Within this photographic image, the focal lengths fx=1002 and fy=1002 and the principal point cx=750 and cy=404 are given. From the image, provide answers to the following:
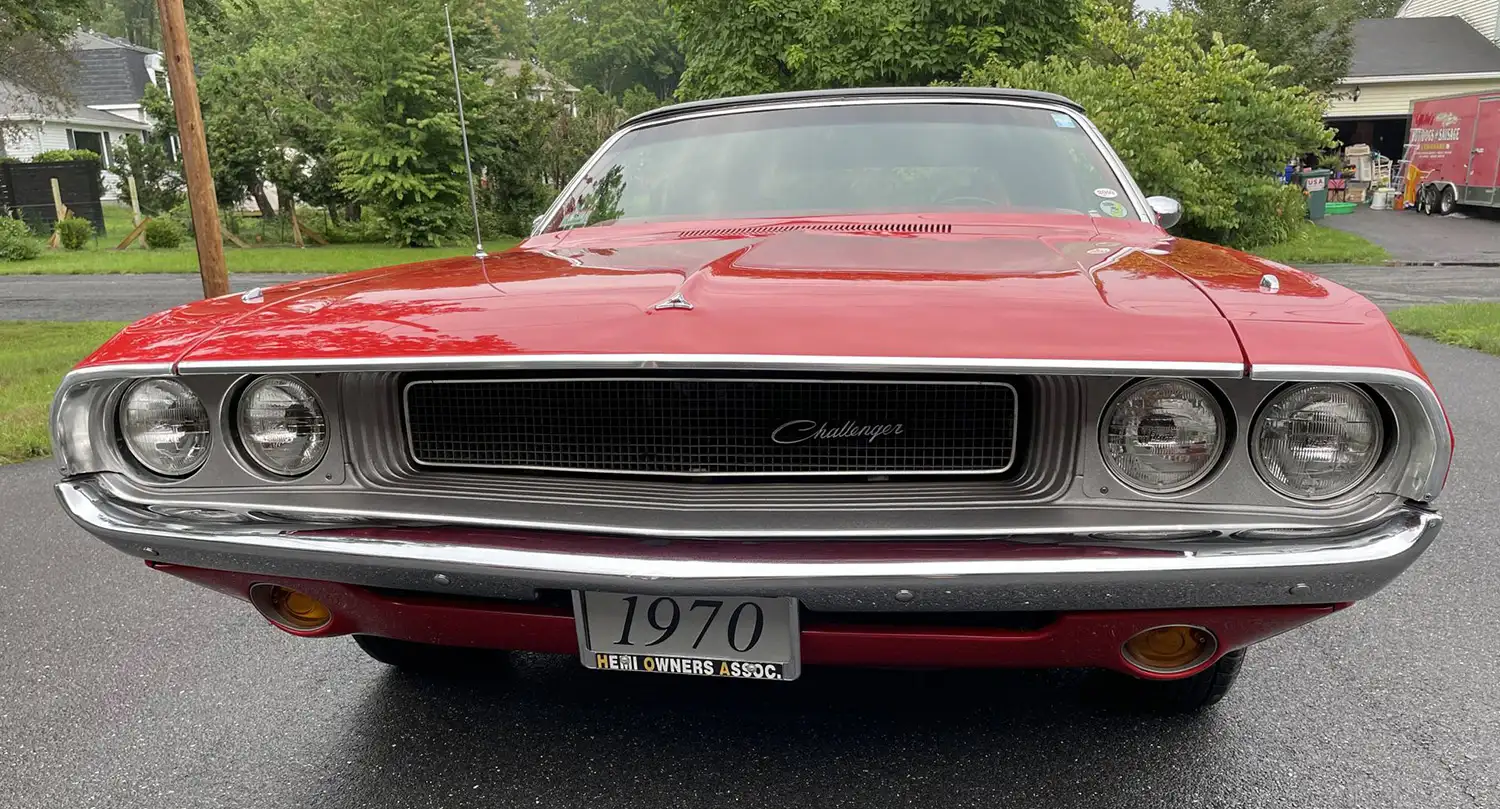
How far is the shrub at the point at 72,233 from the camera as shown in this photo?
1970cm

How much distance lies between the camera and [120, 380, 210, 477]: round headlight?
1.91 m

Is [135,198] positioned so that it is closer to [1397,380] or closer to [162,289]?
[162,289]

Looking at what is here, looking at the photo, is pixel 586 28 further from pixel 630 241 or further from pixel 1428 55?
pixel 630 241

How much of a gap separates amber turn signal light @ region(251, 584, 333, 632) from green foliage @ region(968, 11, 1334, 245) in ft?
38.5

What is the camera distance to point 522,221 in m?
22.7

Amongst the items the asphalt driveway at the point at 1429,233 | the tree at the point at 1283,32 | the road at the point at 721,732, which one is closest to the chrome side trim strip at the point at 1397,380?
the road at the point at 721,732

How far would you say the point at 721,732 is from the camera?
225cm

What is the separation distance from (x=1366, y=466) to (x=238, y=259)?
59.7 feet

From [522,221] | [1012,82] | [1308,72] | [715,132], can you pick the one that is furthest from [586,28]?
[715,132]

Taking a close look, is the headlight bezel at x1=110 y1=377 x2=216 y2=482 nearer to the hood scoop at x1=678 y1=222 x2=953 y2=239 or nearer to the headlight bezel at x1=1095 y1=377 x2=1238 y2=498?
the hood scoop at x1=678 y1=222 x2=953 y2=239

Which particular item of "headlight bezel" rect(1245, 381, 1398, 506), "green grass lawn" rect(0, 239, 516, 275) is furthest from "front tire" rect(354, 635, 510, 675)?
"green grass lawn" rect(0, 239, 516, 275)

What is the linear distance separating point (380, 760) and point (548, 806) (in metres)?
0.45

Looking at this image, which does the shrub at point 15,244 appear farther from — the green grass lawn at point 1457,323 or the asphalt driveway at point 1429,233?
the asphalt driveway at point 1429,233

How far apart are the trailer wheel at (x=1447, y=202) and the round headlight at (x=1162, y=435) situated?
81.5 feet
